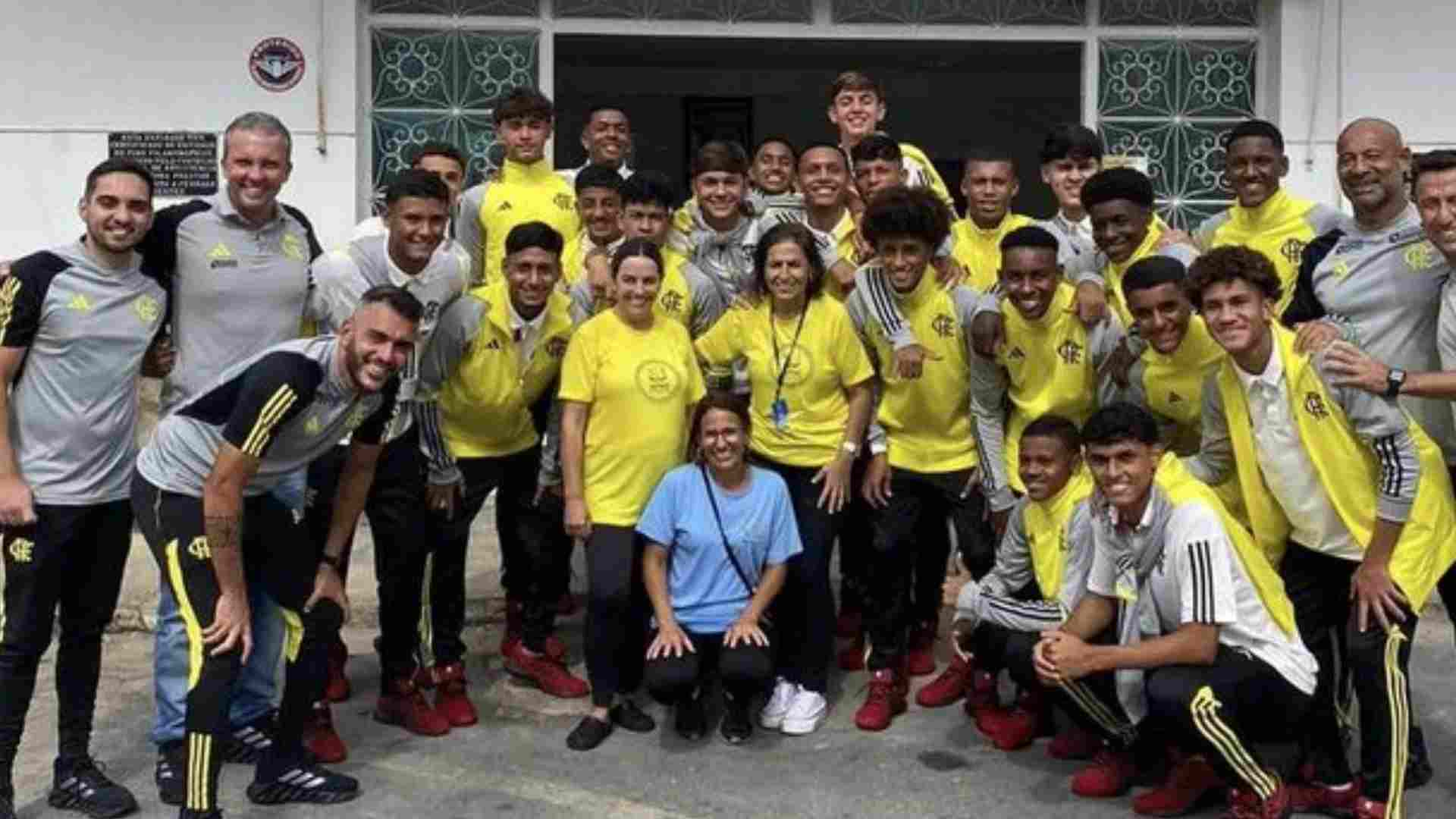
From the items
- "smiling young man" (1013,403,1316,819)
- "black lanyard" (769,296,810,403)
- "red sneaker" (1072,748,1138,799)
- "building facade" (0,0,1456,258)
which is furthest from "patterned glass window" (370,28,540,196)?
"red sneaker" (1072,748,1138,799)

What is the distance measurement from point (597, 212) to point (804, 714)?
2007 mm

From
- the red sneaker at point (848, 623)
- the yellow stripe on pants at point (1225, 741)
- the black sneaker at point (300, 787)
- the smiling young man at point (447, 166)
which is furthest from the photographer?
the red sneaker at point (848, 623)

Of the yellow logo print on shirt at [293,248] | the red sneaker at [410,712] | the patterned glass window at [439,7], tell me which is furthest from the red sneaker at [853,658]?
the patterned glass window at [439,7]

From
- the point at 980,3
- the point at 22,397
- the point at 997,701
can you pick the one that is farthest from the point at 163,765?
the point at 980,3

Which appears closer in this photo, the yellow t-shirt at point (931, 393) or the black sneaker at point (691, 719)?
the black sneaker at point (691, 719)

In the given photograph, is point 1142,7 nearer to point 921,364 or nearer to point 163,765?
point 921,364

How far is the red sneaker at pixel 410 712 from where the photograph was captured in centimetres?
525

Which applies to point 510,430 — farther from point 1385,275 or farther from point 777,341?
point 1385,275

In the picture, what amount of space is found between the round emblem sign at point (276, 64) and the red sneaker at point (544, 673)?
3784 millimetres

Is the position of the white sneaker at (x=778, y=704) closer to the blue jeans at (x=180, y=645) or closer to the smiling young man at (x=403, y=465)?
the smiling young man at (x=403, y=465)

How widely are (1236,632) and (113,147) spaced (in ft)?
20.8

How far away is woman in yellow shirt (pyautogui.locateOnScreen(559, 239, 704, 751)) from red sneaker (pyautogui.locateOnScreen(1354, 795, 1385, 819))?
7.54 ft

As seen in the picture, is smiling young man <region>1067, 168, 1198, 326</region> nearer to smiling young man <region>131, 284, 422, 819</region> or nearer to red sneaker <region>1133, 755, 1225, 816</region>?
→ red sneaker <region>1133, 755, 1225, 816</region>

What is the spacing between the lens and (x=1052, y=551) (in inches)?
193
